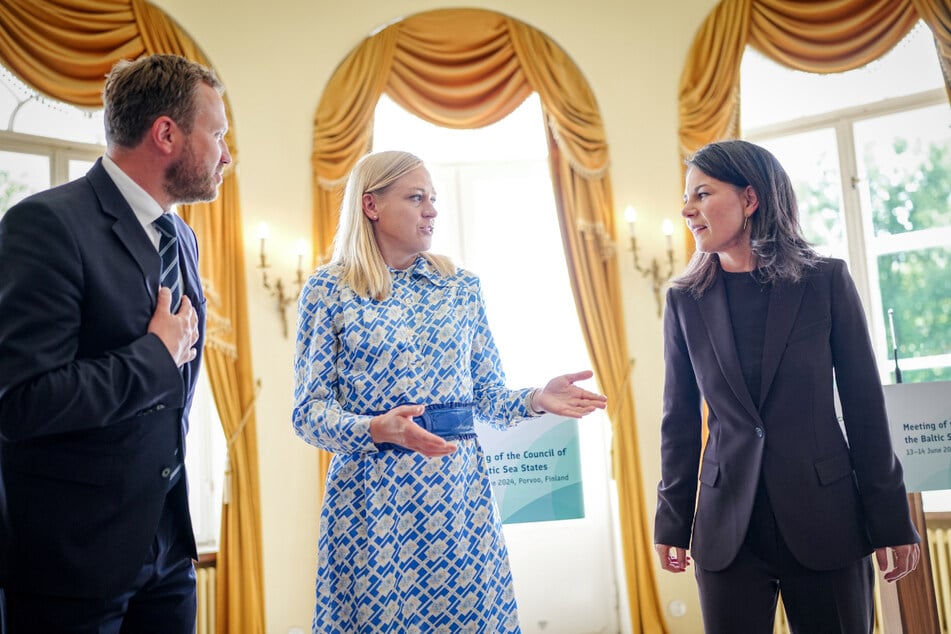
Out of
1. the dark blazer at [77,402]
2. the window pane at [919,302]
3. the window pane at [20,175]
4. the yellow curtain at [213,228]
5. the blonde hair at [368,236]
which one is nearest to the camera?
the dark blazer at [77,402]

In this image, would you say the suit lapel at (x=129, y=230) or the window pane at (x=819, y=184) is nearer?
the suit lapel at (x=129, y=230)

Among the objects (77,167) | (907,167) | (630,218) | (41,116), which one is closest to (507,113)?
(630,218)

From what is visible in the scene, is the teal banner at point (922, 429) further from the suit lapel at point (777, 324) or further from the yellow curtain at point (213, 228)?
the yellow curtain at point (213, 228)

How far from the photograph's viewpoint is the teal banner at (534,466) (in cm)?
367

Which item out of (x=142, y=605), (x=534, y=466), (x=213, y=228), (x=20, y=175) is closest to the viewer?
(x=142, y=605)

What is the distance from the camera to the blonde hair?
74.0 inches

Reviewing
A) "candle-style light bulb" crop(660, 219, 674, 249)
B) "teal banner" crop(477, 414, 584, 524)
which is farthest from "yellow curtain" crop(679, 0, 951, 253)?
"teal banner" crop(477, 414, 584, 524)

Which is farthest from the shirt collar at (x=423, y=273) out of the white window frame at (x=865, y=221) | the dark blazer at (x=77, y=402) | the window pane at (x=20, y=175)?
the white window frame at (x=865, y=221)

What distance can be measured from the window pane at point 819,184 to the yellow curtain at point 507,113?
1104 mm

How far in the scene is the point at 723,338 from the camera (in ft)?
6.03

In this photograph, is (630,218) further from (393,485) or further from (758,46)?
(393,485)

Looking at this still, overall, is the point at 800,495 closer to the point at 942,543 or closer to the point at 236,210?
the point at 942,543

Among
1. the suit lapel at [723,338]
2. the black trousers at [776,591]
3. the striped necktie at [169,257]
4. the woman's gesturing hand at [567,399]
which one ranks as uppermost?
the striped necktie at [169,257]

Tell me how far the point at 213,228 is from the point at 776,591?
10.9 feet
